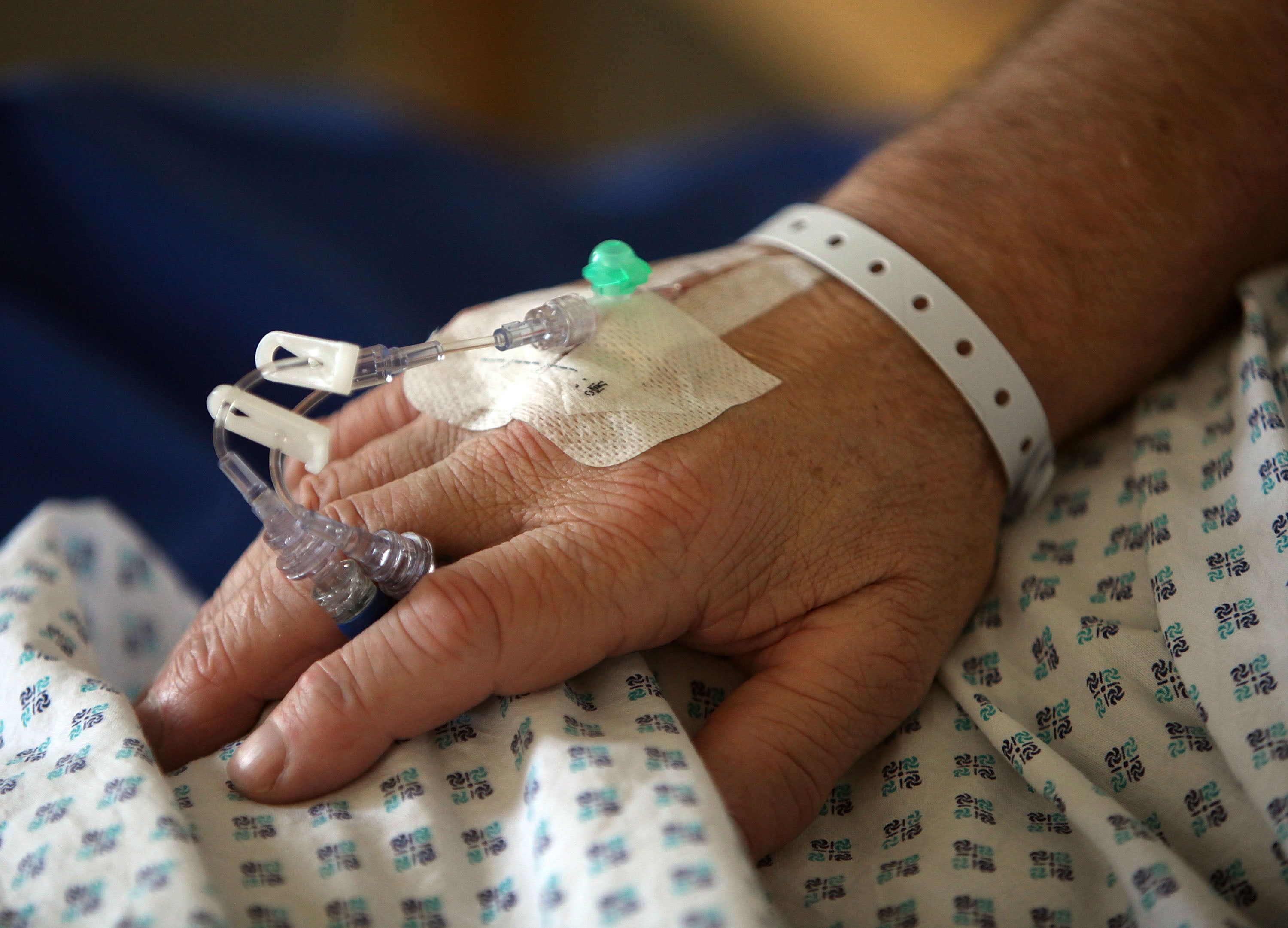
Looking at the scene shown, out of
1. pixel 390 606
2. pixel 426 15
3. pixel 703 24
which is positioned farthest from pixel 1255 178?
pixel 426 15

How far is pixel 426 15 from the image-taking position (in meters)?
3.62

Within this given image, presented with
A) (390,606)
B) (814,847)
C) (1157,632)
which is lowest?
(814,847)

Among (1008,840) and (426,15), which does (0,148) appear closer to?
(1008,840)

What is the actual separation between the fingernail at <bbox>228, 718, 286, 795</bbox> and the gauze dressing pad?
0.34m

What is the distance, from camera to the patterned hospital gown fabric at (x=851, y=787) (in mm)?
646

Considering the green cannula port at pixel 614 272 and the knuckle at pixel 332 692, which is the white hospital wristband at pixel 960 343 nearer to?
the green cannula port at pixel 614 272

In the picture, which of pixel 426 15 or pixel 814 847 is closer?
pixel 814 847

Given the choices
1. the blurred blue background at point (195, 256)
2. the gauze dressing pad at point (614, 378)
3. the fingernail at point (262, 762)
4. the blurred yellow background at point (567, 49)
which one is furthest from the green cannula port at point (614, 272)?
the blurred yellow background at point (567, 49)

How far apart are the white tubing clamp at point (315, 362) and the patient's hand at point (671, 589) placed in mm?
126

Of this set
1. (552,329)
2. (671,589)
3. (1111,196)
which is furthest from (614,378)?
(1111,196)

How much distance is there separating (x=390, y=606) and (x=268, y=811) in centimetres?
18

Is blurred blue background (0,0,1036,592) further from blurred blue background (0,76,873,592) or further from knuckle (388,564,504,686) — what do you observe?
knuckle (388,564,504,686)

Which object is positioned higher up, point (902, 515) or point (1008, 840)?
point (902, 515)

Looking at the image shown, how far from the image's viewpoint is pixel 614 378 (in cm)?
88
